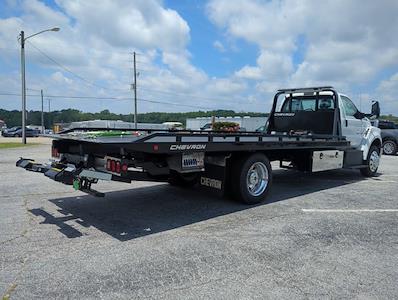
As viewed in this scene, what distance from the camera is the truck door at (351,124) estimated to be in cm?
991

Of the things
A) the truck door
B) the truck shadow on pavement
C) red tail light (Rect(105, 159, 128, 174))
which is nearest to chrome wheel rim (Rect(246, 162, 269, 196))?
the truck shadow on pavement

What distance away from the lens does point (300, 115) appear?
1035 centimetres

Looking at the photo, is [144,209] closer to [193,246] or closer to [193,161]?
[193,161]

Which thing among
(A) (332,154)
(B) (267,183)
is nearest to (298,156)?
(A) (332,154)

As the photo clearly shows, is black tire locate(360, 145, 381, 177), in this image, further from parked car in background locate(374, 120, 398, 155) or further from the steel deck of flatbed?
parked car in background locate(374, 120, 398, 155)

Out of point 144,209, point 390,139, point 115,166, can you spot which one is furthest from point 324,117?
point 390,139

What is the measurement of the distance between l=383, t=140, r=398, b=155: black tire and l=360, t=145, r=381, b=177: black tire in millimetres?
9435

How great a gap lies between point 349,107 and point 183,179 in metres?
5.38

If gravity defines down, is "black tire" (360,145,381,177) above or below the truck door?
below

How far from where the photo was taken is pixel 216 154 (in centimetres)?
639

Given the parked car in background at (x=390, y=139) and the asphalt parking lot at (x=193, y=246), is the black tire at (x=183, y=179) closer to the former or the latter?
the asphalt parking lot at (x=193, y=246)

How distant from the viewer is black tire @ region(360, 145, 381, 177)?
10.4 metres

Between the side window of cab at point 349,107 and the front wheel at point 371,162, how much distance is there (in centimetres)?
113

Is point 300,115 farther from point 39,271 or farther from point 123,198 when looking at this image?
point 39,271
